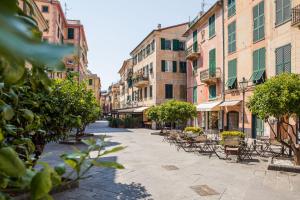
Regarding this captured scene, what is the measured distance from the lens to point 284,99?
916 cm

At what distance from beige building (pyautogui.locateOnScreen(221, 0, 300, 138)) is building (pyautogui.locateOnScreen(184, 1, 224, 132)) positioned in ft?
3.63

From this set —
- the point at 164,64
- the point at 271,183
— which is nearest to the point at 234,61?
the point at 164,64

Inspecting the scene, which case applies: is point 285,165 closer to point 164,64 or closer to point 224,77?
point 224,77

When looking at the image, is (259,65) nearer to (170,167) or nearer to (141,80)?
(170,167)

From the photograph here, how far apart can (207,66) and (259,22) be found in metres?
8.47

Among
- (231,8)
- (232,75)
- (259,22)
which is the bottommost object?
(232,75)

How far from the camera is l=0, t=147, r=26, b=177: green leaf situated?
0.61m

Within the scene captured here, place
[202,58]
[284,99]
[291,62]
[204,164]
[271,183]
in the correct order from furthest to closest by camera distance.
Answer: [202,58]
[291,62]
[204,164]
[284,99]
[271,183]

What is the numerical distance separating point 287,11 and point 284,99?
416 inches

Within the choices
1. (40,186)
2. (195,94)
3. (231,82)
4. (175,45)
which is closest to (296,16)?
(231,82)

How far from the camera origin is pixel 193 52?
99.5 ft

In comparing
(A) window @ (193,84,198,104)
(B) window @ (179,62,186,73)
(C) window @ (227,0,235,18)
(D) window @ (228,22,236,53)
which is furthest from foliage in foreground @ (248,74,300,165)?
(B) window @ (179,62,186,73)

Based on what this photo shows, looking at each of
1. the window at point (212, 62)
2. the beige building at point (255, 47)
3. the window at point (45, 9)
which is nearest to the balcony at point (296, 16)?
the beige building at point (255, 47)

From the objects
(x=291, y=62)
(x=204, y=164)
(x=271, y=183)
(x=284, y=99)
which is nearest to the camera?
(x=271, y=183)
